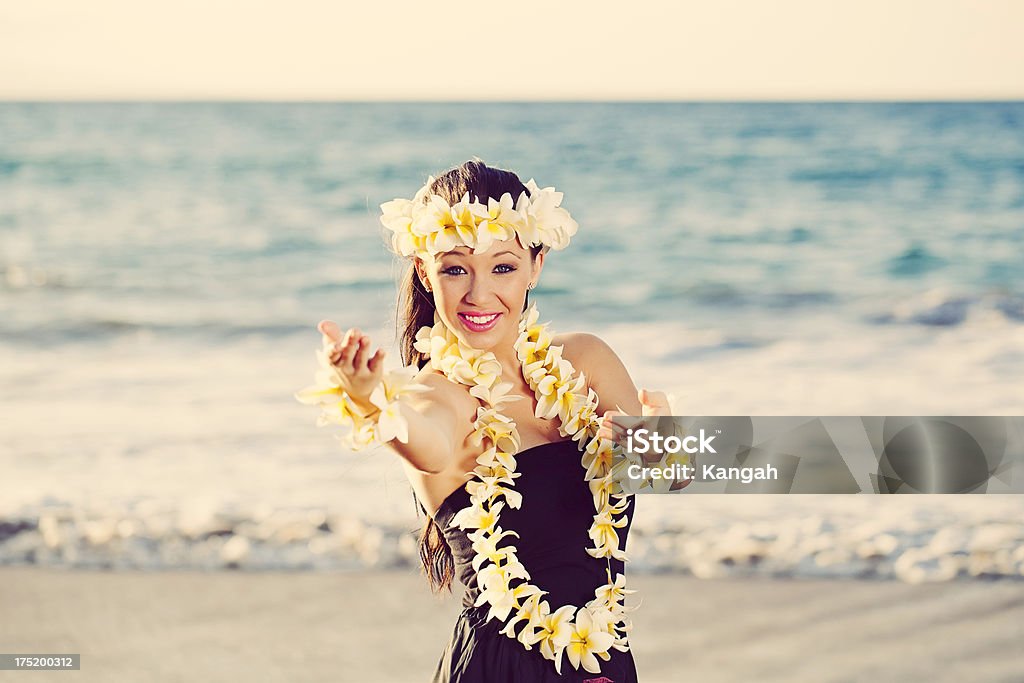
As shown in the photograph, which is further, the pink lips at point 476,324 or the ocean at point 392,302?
the ocean at point 392,302

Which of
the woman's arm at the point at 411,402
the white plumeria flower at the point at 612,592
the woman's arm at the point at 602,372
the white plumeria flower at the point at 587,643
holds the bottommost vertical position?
the white plumeria flower at the point at 587,643

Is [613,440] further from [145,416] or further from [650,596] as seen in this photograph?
[145,416]

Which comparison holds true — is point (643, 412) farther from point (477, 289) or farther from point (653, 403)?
point (477, 289)

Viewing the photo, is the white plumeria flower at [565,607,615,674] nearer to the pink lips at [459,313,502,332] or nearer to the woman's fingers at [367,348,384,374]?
the pink lips at [459,313,502,332]

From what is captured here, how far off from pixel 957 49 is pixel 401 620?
13479mm

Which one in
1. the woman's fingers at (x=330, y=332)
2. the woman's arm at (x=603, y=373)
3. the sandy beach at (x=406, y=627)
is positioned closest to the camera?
the woman's fingers at (x=330, y=332)

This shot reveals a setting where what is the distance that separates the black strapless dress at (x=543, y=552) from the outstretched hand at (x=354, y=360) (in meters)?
0.55

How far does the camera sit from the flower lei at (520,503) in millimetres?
2232

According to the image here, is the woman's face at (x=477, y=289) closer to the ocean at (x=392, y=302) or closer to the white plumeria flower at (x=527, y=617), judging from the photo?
the ocean at (x=392, y=302)

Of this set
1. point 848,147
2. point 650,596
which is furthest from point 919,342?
point 848,147

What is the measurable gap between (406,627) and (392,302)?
3.95 feet

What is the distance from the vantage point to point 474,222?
7.29 feet

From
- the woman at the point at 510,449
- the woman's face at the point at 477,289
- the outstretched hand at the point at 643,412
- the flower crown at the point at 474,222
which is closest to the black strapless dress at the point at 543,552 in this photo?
the woman at the point at 510,449

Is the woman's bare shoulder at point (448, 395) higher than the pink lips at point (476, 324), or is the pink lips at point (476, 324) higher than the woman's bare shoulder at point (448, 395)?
the pink lips at point (476, 324)
